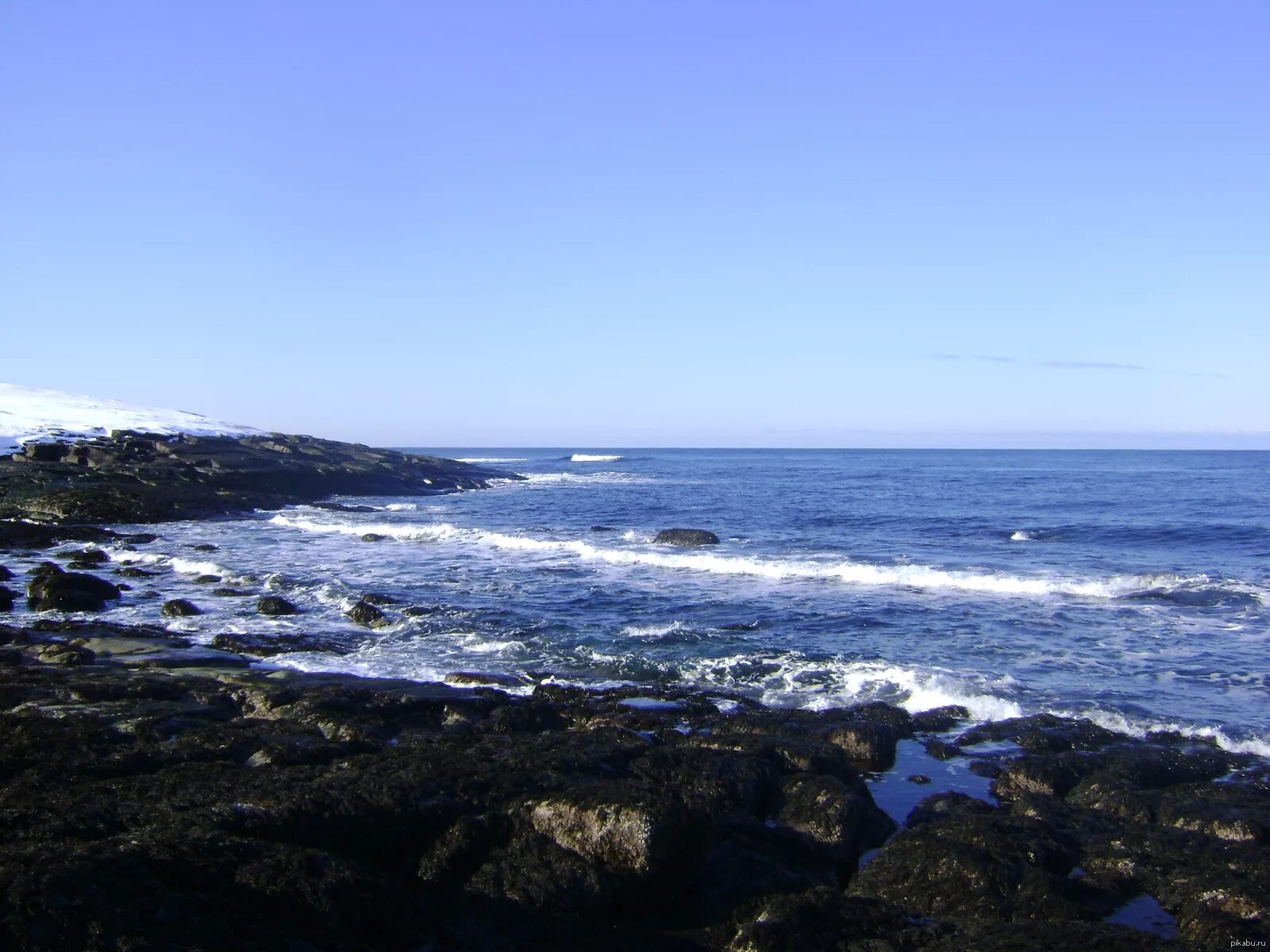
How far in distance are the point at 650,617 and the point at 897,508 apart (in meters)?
33.0

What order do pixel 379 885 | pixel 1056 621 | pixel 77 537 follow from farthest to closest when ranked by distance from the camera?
pixel 77 537, pixel 1056 621, pixel 379 885

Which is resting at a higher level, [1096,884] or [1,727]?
[1,727]

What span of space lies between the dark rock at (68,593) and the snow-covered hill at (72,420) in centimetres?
3862

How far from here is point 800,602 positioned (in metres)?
22.4

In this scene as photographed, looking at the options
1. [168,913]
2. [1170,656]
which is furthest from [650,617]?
[168,913]

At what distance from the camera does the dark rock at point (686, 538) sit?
3350cm

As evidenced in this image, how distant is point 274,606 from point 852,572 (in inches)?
649

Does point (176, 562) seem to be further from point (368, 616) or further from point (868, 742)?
point (868, 742)

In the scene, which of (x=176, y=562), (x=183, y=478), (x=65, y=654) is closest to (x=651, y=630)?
(x=65, y=654)

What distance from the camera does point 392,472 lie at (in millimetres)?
65188

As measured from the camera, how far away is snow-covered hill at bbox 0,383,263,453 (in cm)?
6019

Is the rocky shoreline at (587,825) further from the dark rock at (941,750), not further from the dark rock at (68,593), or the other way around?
the dark rock at (68,593)

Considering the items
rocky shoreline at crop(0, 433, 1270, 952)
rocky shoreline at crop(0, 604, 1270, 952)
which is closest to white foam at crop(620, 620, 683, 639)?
rocky shoreline at crop(0, 433, 1270, 952)

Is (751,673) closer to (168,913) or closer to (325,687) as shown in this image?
(325,687)
